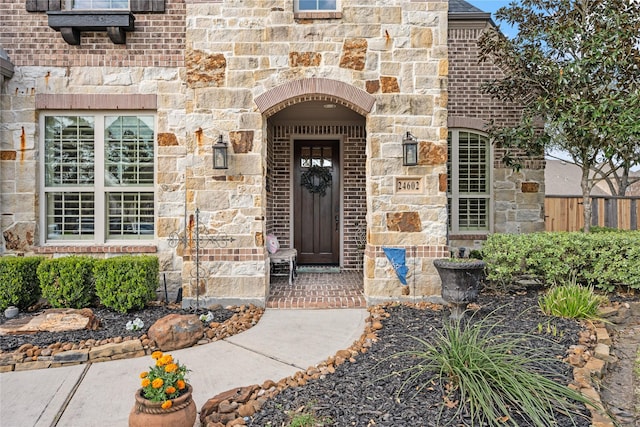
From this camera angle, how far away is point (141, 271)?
445 cm

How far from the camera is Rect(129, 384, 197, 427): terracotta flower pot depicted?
81.6 inches

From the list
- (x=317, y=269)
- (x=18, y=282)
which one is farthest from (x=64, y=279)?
(x=317, y=269)

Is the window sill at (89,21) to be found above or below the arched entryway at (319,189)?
above

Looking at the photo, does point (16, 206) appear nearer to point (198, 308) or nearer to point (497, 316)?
point (198, 308)

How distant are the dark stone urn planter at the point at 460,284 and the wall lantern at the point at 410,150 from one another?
129 cm

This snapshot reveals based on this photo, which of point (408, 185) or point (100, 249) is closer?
point (408, 185)

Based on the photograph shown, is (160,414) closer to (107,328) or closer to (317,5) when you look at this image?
(107,328)

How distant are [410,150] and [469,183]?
2757mm

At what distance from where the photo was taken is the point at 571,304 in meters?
3.94

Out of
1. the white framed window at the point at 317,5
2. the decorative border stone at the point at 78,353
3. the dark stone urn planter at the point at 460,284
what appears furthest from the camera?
the white framed window at the point at 317,5

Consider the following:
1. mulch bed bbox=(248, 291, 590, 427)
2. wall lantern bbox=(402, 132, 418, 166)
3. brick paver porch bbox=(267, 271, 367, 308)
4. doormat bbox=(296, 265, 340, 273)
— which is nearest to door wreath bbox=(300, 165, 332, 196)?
doormat bbox=(296, 265, 340, 273)

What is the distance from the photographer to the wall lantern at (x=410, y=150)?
14.9 ft

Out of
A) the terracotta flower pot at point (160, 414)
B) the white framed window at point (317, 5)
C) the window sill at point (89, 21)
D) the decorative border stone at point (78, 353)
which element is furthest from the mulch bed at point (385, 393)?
the window sill at point (89, 21)

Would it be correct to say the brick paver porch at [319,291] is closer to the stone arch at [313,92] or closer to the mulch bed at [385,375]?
the mulch bed at [385,375]
